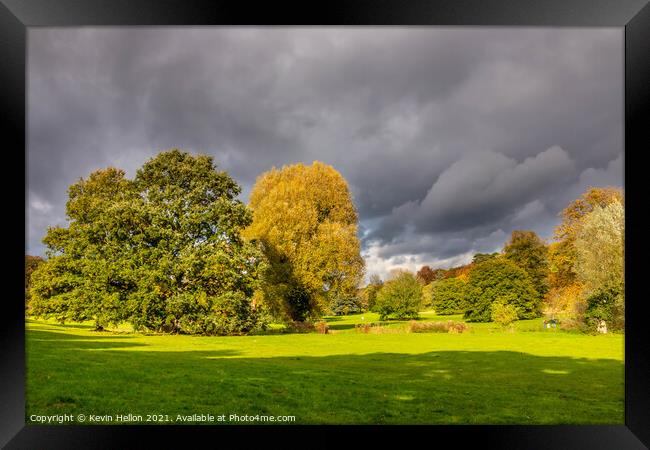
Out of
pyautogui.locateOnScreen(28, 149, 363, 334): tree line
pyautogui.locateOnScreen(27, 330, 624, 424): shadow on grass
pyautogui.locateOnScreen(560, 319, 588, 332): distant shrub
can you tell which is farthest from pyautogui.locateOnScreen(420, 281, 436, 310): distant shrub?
pyautogui.locateOnScreen(27, 330, 624, 424): shadow on grass

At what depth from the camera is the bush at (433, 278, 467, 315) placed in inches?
818

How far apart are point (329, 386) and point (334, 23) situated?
5.90 metres

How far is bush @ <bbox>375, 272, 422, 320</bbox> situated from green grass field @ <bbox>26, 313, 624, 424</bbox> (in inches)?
301

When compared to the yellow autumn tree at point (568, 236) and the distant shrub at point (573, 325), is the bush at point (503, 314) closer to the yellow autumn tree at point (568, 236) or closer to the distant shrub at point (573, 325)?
the distant shrub at point (573, 325)

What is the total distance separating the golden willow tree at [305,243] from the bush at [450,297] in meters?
4.71

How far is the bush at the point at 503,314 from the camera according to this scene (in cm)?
1911

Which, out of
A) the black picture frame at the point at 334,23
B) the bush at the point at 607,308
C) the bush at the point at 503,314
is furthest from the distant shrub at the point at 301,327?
the black picture frame at the point at 334,23

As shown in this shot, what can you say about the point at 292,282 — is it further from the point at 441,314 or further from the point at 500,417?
the point at 500,417

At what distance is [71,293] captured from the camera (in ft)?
51.0

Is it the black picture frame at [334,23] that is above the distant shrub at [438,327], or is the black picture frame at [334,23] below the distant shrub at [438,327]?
above

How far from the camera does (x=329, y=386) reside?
7203 millimetres

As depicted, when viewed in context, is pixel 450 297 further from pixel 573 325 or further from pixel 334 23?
pixel 334 23

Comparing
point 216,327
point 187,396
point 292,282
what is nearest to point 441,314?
point 292,282

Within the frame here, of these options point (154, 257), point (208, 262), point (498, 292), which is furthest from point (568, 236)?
point (154, 257)
